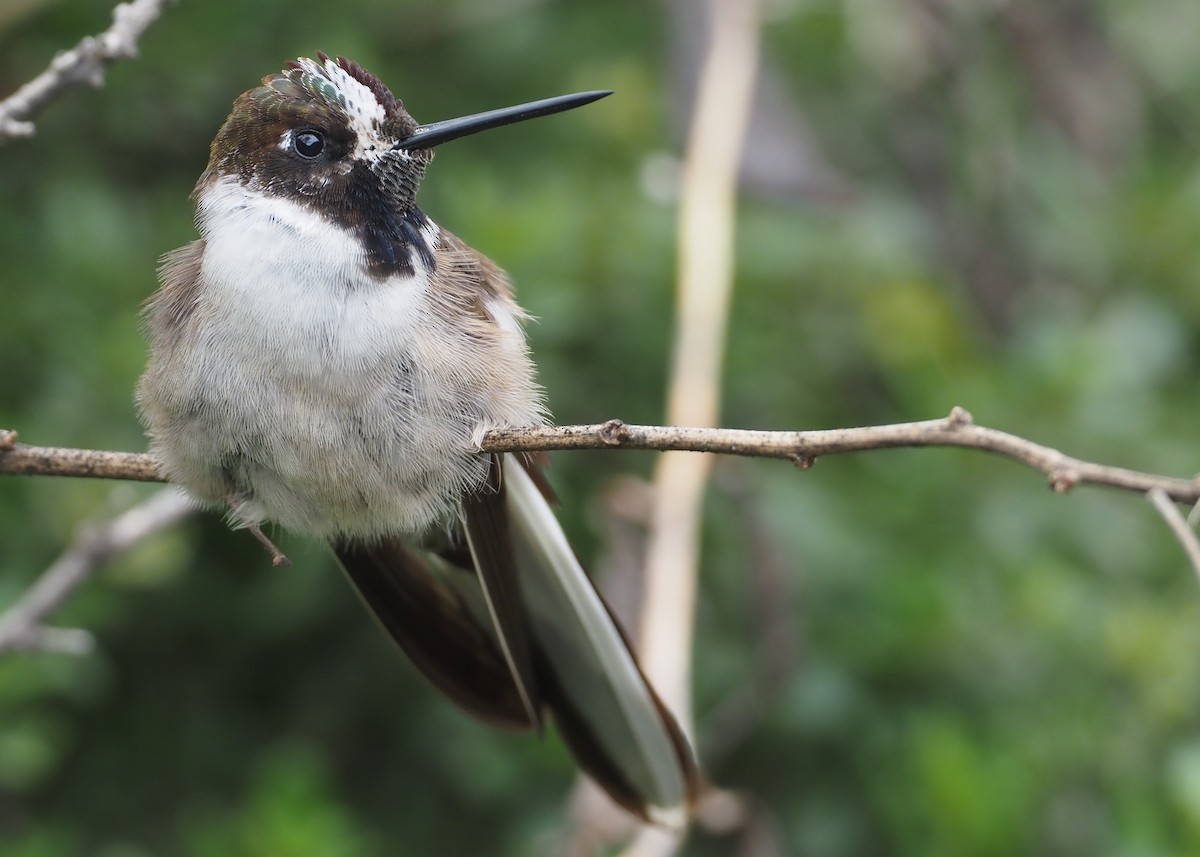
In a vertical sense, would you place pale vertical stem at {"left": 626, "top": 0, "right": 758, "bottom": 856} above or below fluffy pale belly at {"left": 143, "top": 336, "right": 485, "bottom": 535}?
above

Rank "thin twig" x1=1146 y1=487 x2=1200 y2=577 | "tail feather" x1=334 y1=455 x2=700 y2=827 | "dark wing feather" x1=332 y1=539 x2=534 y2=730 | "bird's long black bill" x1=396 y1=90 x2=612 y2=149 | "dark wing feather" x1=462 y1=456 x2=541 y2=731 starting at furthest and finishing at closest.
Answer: "dark wing feather" x1=332 y1=539 x2=534 y2=730, "tail feather" x1=334 y1=455 x2=700 y2=827, "dark wing feather" x1=462 y1=456 x2=541 y2=731, "bird's long black bill" x1=396 y1=90 x2=612 y2=149, "thin twig" x1=1146 y1=487 x2=1200 y2=577

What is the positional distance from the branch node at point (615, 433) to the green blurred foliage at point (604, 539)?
6.46 ft

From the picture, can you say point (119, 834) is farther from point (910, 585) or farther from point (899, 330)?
point (899, 330)

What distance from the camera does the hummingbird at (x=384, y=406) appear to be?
2641 millimetres

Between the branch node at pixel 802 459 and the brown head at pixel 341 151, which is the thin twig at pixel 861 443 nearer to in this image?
the branch node at pixel 802 459

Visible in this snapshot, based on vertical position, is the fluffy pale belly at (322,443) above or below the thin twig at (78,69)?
below

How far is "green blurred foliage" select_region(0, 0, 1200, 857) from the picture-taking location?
13.0 ft

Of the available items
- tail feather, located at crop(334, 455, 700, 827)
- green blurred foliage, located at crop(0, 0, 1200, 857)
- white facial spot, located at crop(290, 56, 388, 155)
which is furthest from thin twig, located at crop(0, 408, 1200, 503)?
green blurred foliage, located at crop(0, 0, 1200, 857)

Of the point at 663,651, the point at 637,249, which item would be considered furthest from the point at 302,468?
the point at 637,249

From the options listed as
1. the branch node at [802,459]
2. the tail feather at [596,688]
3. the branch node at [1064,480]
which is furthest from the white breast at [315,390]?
the branch node at [1064,480]

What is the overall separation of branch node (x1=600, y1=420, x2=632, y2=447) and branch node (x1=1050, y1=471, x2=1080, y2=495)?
21.9 inches

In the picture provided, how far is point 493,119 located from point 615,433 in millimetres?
833

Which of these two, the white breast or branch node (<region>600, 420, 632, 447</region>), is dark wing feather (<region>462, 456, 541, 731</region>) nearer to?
the white breast

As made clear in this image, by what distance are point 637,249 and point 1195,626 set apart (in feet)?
6.42
